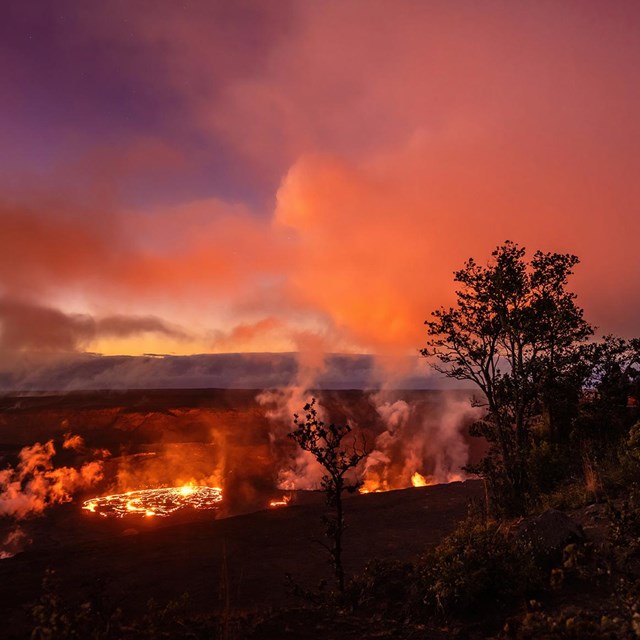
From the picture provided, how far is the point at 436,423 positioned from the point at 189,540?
46.7 m

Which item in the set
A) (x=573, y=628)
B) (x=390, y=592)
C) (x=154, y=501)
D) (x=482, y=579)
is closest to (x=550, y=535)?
(x=482, y=579)

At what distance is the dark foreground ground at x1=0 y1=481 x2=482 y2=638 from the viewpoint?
14.9m

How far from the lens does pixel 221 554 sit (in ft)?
64.7

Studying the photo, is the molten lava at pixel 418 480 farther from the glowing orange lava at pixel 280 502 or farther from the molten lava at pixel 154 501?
the molten lava at pixel 154 501

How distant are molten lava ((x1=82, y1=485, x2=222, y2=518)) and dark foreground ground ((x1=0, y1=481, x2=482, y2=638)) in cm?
345

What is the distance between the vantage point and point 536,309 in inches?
771

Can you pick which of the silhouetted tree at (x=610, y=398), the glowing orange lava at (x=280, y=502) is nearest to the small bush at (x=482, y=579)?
the silhouetted tree at (x=610, y=398)

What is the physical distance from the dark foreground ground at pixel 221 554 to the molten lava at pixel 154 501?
3.45 meters

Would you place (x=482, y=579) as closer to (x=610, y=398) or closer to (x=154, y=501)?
(x=610, y=398)

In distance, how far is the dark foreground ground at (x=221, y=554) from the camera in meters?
14.9

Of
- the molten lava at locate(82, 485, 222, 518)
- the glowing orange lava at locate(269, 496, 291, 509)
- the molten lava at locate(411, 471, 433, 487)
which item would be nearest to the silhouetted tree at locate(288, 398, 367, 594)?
Result: the glowing orange lava at locate(269, 496, 291, 509)

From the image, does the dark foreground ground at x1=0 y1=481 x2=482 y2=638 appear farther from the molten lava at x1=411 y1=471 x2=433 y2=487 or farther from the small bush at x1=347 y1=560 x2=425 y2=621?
the molten lava at x1=411 y1=471 x2=433 y2=487

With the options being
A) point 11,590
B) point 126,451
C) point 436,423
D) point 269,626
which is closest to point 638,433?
point 269,626

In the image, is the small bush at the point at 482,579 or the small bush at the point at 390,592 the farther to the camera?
the small bush at the point at 390,592
